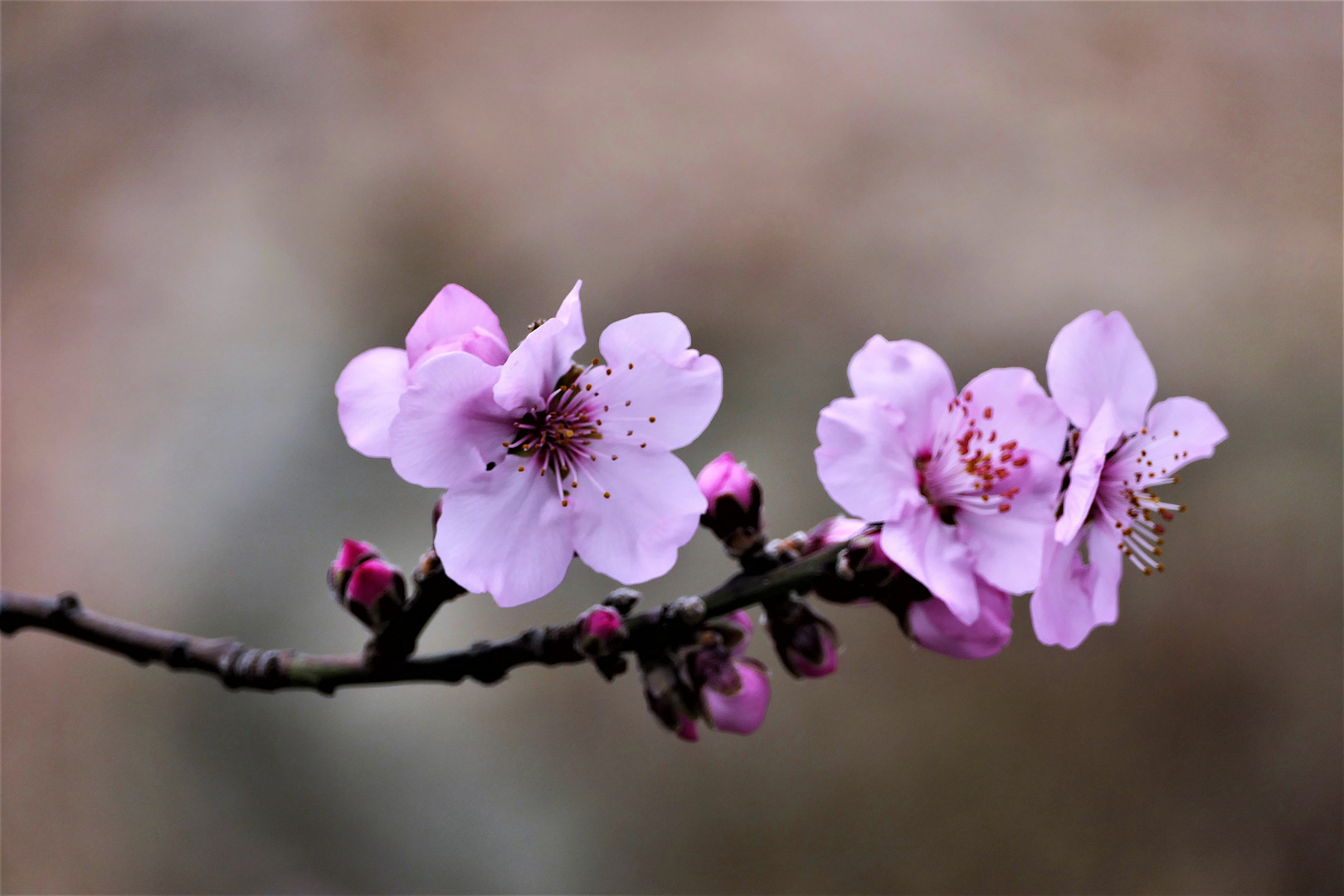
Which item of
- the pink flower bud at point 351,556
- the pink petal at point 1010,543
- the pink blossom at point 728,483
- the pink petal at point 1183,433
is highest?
the pink petal at point 1183,433

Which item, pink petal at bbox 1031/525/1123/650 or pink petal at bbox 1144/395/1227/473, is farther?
pink petal at bbox 1144/395/1227/473

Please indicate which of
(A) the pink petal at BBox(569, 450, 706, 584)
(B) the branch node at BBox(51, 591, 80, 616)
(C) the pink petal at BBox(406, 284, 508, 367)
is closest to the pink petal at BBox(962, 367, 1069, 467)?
(A) the pink petal at BBox(569, 450, 706, 584)

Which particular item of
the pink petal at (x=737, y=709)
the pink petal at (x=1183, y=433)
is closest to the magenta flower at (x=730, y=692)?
the pink petal at (x=737, y=709)

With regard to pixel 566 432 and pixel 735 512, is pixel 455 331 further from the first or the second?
pixel 735 512

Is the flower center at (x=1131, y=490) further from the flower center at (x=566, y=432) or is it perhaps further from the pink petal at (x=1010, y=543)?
the flower center at (x=566, y=432)

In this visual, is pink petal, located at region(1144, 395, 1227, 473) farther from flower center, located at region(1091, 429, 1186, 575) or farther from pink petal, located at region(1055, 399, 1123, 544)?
pink petal, located at region(1055, 399, 1123, 544)

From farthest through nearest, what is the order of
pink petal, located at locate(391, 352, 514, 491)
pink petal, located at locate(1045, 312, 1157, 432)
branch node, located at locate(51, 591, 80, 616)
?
branch node, located at locate(51, 591, 80, 616)
pink petal, located at locate(1045, 312, 1157, 432)
pink petal, located at locate(391, 352, 514, 491)

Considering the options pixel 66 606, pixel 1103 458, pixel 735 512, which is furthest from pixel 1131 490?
pixel 66 606

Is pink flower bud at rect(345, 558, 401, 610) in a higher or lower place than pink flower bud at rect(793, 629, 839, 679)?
higher
